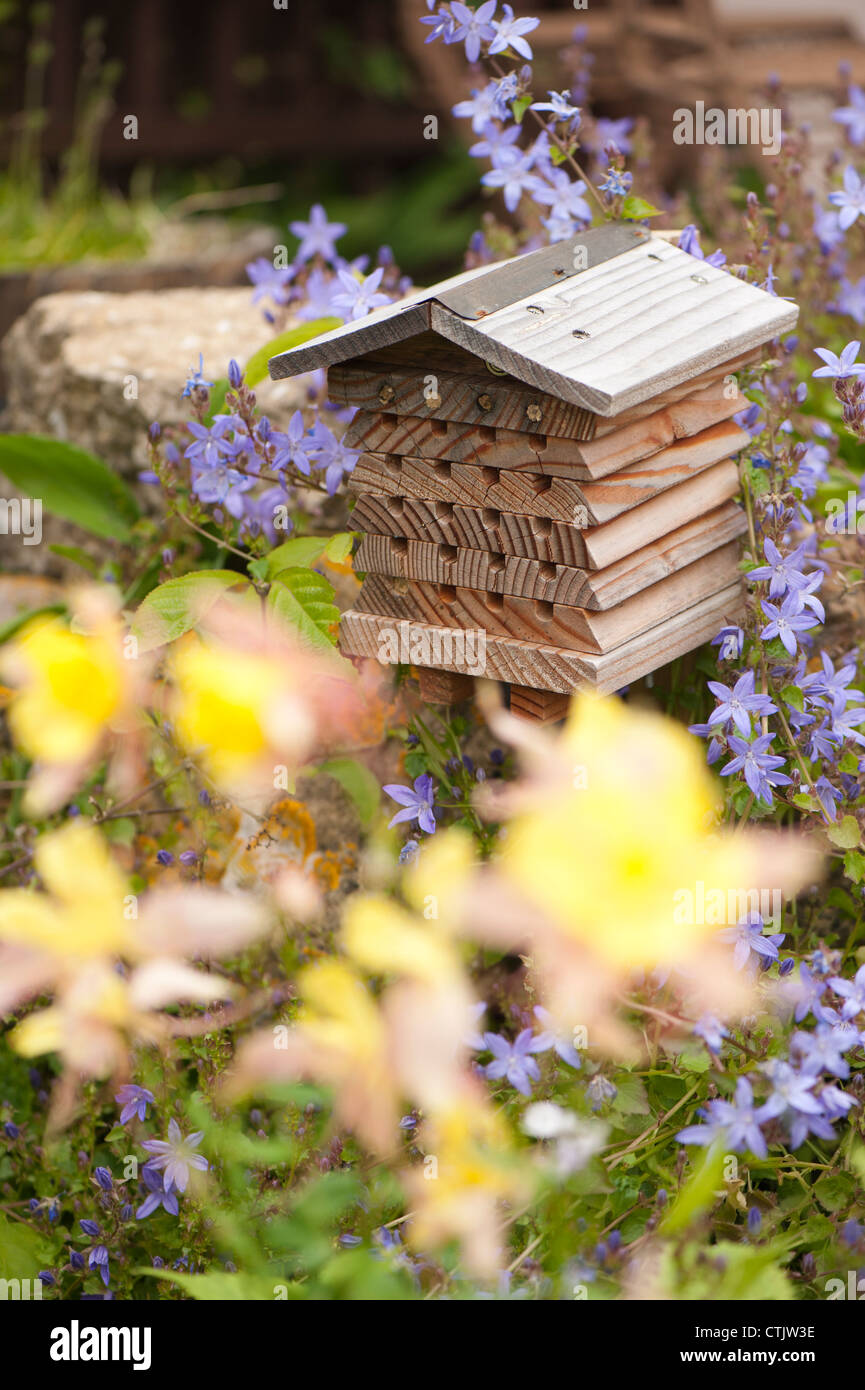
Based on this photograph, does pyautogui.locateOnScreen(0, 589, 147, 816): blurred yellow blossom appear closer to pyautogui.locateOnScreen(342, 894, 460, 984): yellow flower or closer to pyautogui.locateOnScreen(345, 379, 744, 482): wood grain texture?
pyautogui.locateOnScreen(342, 894, 460, 984): yellow flower

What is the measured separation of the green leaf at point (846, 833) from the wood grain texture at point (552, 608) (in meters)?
0.32

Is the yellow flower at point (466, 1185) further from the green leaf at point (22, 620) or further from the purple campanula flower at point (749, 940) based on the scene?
the green leaf at point (22, 620)

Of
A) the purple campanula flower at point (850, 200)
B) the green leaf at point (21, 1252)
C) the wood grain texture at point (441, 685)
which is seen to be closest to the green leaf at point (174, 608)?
the wood grain texture at point (441, 685)

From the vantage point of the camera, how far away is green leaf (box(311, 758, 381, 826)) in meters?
1.96

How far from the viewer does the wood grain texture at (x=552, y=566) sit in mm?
1562

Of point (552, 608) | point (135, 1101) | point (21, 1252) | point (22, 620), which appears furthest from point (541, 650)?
point (22, 620)

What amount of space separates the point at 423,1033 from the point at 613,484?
968 mm

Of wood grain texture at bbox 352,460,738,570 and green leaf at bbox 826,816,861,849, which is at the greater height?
wood grain texture at bbox 352,460,738,570

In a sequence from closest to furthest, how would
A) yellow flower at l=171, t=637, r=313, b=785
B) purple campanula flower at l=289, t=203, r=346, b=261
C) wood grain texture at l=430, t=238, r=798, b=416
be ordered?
1. yellow flower at l=171, t=637, r=313, b=785
2. wood grain texture at l=430, t=238, r=798, b=416
3. purple campanula flower at l=289, t=203, r=346, b=261

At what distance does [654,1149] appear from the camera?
1494 millimetres

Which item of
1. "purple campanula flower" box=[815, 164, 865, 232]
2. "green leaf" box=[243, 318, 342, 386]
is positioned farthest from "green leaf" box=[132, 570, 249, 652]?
"purple campanula flower" box=[815, 164, 865, 232]

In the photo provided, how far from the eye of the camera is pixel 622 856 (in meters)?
0.72

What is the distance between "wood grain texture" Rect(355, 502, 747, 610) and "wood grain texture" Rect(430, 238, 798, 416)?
0.23m

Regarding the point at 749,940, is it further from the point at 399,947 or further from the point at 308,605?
the point at 399,947
